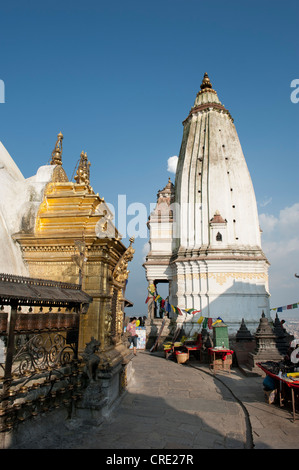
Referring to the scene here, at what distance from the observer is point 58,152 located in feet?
28.5

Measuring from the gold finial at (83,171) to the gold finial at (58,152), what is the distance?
62 cm

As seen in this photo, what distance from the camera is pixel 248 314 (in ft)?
70.5

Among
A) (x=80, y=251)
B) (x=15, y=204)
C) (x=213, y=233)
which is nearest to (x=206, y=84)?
(x=213, y=233)

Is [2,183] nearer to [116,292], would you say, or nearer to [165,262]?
[116,292]

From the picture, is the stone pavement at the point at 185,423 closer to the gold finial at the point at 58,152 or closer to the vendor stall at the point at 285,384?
the vendor stall at the point at 285,384

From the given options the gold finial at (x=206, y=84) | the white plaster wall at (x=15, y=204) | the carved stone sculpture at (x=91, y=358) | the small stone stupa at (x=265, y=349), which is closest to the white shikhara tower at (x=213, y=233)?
the gold finial at (x=206, y=84)

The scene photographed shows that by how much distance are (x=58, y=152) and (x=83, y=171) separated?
3.18 feet

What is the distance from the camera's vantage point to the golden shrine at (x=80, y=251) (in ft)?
20.7

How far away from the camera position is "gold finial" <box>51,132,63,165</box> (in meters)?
8.58

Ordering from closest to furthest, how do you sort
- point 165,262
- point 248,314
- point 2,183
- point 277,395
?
point 2,183
point 277,395
point 248,314
point 165,262
